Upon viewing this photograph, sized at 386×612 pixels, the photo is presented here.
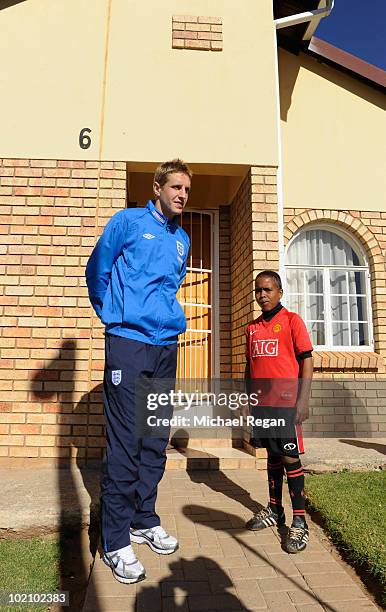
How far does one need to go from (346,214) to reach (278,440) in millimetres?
4563

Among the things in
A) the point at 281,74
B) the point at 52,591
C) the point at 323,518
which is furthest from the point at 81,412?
the point at 281,74

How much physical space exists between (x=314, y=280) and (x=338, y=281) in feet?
1.17

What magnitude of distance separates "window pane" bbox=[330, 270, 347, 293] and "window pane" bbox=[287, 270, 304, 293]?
0.46 metres

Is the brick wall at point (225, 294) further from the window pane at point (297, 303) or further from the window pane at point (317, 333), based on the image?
the window pane at point (317, 333)

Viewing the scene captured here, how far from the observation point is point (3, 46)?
489 cm

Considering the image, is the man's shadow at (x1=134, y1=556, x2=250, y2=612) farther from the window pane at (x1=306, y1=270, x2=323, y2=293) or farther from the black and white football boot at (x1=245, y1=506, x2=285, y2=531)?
the window pane at (x1=306, y1=270, x2=323, y2=293)

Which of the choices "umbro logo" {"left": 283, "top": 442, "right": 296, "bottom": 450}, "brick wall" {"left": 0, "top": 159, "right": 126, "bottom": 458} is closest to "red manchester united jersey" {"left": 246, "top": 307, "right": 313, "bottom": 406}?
"umbro logo" {"left": 283, "top": 442, "right": 296, "bottom": 450}

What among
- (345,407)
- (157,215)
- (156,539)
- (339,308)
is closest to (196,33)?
(157,215)

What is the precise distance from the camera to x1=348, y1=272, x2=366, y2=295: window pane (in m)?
6.59

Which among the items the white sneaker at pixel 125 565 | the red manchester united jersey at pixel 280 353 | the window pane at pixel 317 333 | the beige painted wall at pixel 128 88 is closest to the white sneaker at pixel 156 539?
the white sneaker at pixel 125 565

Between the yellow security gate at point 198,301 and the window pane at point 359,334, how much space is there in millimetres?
2142

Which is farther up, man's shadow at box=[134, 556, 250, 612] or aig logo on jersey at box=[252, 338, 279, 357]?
aig logo on jersey at box=[252, 338, 279, 357]

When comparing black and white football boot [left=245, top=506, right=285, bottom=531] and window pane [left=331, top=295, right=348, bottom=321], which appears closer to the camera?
black and white football boot [left=245, top=506, right=285, bottom=531]

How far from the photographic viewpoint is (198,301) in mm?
6199
